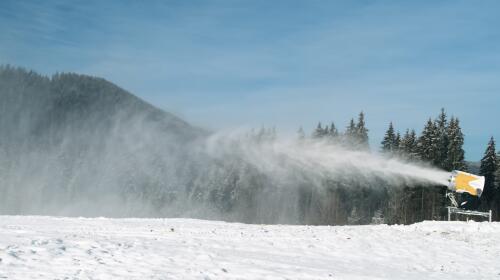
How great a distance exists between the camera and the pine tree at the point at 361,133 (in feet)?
218

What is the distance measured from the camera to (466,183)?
108ft

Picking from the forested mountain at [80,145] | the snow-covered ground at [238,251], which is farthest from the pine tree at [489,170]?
the forested mountain at [80,145]

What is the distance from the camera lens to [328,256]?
758 inches

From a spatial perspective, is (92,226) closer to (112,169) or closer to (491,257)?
(491,257)

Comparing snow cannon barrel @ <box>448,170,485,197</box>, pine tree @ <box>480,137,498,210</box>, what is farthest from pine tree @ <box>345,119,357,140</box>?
snow cannon barrel @ <box>448,170,485,197</box>

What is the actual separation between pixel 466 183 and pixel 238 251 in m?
20.5

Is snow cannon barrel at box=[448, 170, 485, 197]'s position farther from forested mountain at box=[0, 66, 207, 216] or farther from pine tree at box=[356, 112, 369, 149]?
forested mountain at box=[0, 66, 207, 216]

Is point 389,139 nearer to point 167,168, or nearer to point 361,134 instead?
point 361,134

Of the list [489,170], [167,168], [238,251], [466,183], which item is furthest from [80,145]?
[238,251]

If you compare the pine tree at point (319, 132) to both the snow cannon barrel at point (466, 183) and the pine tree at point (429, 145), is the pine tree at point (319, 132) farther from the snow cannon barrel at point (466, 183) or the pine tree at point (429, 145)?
the snow cannon barrel at point (466, 183)

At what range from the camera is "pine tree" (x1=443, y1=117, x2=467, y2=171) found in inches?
2281

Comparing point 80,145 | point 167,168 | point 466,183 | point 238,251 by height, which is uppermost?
point 80,145

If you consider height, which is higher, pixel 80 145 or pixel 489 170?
pixel 80 145

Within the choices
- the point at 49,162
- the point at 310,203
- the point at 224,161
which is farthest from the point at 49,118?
the point at 310,203
